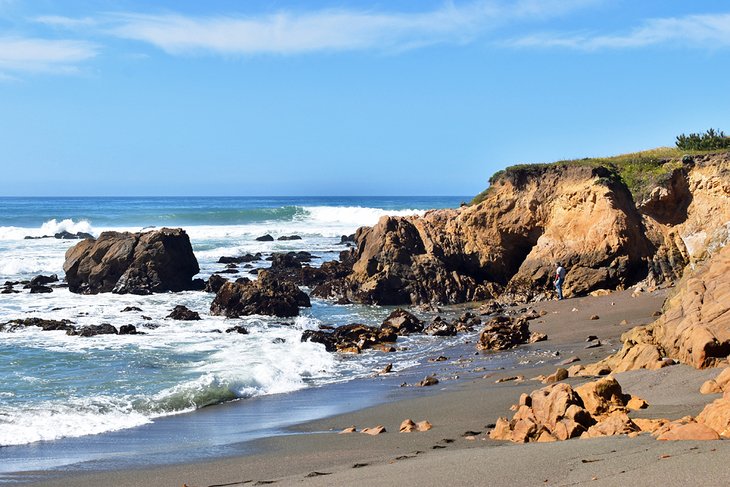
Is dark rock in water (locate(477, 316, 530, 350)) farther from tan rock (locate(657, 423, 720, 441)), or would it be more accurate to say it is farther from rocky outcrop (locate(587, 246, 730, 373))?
tan rock (locate(657, 423, 720, 441))

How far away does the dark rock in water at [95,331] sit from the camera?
63.5ft

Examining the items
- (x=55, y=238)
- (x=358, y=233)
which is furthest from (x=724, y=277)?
(x=55, y=238)

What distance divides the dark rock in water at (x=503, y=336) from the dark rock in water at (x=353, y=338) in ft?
8.25

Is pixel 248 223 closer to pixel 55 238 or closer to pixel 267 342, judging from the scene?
pixel 55 238

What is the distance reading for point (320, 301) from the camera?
26.9 m

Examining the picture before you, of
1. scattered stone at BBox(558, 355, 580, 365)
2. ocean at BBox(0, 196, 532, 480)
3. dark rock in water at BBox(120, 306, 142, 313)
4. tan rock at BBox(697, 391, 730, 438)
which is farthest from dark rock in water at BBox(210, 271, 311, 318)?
tan rock at BBox(697, 391, 730, 438)

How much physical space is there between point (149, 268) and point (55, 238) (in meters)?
31.2

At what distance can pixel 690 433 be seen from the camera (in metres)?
6.61

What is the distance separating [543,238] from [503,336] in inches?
360

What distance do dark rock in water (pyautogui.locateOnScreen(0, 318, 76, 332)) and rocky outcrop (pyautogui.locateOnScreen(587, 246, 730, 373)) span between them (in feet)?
46.5

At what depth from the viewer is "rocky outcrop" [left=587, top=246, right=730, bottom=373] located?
31.9 feet

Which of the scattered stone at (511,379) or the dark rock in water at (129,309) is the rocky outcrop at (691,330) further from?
the dark rock in water at (129,309)

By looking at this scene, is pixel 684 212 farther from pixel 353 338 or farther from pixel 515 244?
pixel 353 338

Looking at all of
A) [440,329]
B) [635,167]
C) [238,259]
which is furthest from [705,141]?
[238,259]
